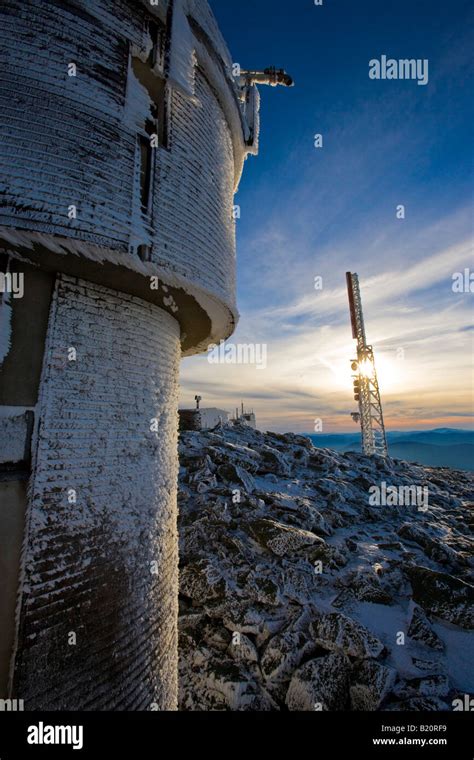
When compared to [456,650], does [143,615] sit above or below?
above

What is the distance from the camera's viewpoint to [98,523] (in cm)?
292

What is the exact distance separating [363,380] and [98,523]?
2689cm

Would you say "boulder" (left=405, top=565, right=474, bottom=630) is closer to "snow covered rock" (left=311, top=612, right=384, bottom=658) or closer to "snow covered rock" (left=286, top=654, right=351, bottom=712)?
"snow covered rock" (left=311, top=612, right=384, bottom=658)

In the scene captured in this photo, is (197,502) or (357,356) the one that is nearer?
(197,502)

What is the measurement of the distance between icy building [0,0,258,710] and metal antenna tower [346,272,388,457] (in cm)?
2494

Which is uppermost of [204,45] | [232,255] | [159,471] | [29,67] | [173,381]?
[204,45]

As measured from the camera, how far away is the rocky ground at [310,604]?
4.55 meters

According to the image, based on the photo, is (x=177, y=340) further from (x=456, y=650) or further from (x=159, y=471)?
(x=456, y=650)

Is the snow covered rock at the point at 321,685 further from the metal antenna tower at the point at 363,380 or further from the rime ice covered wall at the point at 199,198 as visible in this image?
the metal antenna tower at the point at 363,380

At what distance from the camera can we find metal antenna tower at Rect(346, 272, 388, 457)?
26188 millimetres

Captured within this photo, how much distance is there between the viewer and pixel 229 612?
547 centimetres

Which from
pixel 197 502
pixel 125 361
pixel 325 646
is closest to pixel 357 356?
pixel 197 502

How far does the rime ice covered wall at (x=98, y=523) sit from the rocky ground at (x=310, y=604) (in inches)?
65.4

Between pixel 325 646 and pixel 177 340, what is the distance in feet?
16.9
